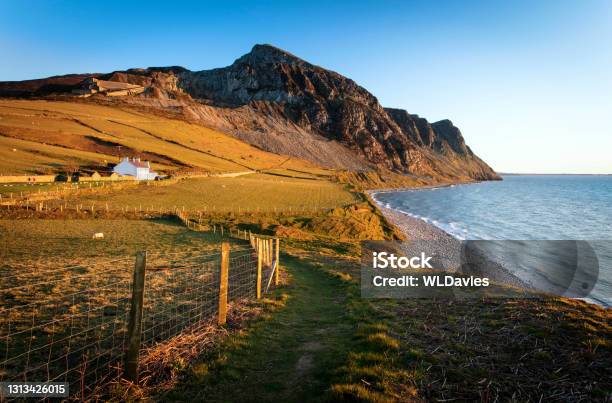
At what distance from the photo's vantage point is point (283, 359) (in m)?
8.61

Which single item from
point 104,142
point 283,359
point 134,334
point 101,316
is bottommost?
point 283,359

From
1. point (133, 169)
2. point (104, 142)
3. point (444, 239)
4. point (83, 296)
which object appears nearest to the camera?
point (83, 296)

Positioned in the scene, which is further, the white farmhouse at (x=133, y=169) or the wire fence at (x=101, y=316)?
the white farmhouse at (x=133, y=169)

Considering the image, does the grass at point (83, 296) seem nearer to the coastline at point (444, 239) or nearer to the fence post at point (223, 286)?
the fence post at point (223, 286)

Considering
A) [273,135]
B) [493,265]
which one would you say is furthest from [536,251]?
[273,135]

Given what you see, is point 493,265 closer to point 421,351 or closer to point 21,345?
point 421,351

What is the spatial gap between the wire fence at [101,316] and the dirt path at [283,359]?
4.85 ft

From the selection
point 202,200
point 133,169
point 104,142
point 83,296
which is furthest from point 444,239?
point 104,142

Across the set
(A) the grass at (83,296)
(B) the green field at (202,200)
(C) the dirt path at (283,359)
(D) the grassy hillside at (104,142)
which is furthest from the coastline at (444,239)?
(D) the grassy hillside at (104,142)

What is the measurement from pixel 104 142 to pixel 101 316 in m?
107

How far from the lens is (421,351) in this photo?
8.17 metres

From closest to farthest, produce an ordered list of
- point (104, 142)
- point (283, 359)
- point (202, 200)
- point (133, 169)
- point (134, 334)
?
point (134, 334)
point (283, 359)
point (202, 200)
point (133, 169)
point (104, 142)

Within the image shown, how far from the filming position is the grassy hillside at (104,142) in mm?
76188

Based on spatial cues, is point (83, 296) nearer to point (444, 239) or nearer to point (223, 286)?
point (223, 286)
